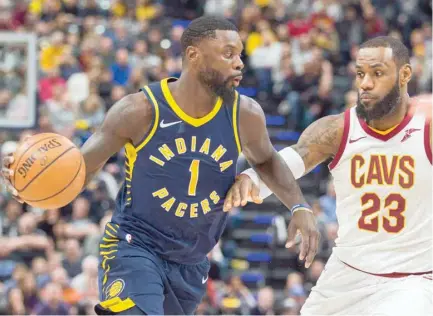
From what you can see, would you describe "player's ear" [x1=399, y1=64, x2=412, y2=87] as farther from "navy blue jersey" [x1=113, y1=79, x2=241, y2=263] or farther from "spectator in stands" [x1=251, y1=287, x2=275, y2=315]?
"spectator in stands" [x1=251, y1=287, x2=275, y2=315]

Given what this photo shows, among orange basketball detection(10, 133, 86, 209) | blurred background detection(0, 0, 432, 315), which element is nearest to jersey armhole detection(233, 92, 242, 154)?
orange basketball detection(10, 133, 86, 209)

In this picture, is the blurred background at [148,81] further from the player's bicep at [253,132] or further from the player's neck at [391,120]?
the player's neck at [391,120]

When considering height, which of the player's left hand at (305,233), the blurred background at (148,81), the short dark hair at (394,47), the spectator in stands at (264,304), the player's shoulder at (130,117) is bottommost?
the spectator in stands at (264,304)

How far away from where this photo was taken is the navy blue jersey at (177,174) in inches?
224

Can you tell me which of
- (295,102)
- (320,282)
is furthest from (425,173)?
(295,102)

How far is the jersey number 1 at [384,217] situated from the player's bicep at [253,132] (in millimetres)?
709

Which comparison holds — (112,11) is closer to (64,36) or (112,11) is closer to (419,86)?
(64,36)

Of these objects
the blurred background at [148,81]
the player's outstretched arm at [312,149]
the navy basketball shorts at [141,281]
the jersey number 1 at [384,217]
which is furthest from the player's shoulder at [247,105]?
the blurred background at [148,81]

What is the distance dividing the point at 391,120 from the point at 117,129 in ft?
5.67

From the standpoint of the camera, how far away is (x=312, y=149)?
235 inches

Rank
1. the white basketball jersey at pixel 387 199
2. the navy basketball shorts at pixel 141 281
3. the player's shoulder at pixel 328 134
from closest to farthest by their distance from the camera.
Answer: the navy basketball shorts at pixel 141 281
the white basketball jersey at pixel 387 199
the player's shoulder at pixel 328 134

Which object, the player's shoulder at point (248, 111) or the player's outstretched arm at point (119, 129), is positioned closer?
the player's outstretched arm at point (119, 129)

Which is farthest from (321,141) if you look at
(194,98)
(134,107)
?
(134,107)

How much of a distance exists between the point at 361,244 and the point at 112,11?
12.1 m
